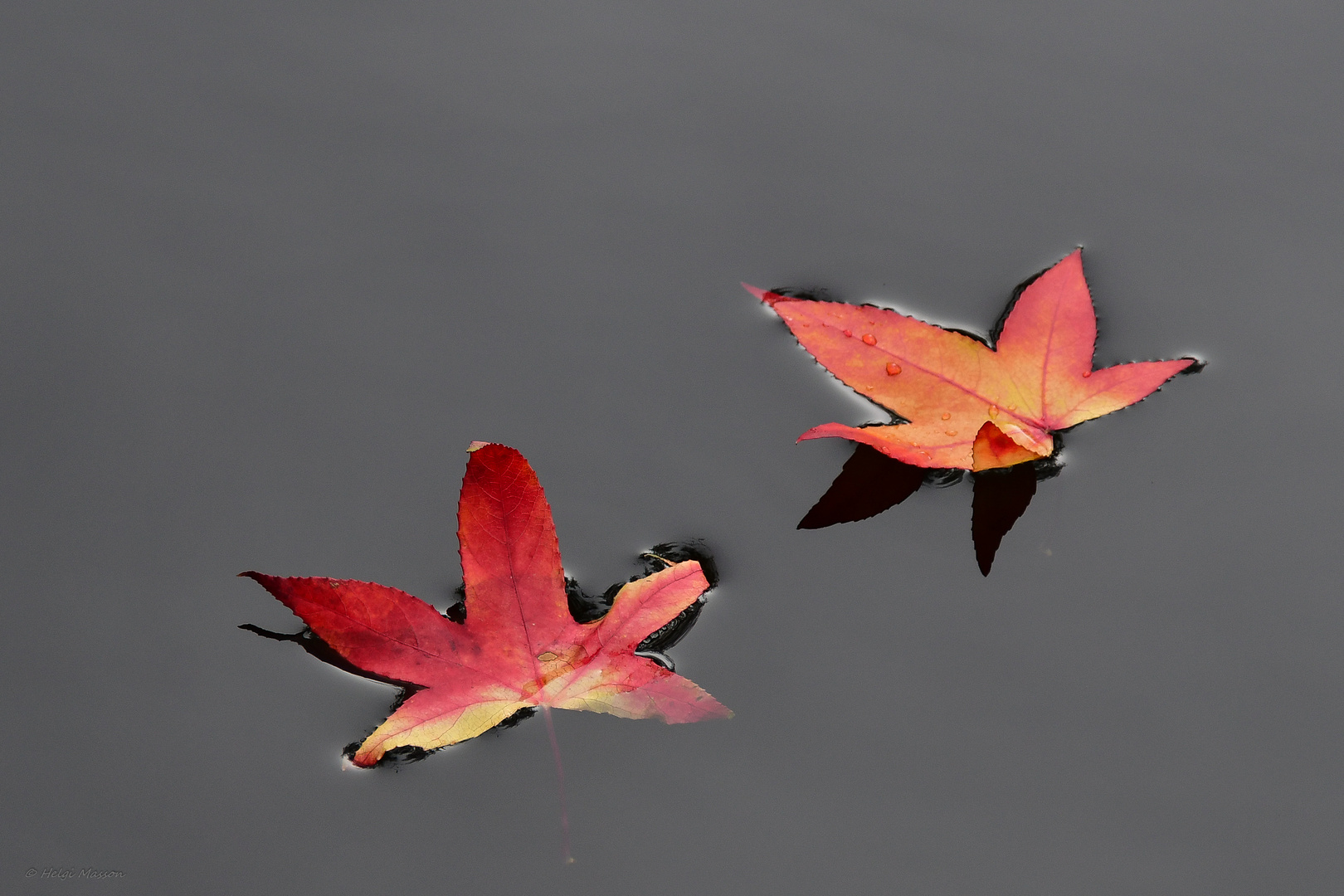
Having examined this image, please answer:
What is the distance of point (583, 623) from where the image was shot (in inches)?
46.7

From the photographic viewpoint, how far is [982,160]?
1.59m

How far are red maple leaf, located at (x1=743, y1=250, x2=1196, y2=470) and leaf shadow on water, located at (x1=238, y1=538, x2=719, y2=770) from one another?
0.23 meters

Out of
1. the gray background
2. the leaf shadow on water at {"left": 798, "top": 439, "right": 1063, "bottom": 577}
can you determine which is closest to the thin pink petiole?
the gray background

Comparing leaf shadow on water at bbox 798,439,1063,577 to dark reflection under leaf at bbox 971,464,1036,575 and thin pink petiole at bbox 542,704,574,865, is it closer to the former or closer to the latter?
dark reflection under leaf at bbox 971,464,1036,575

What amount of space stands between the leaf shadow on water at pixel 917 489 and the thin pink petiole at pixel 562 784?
38 cm

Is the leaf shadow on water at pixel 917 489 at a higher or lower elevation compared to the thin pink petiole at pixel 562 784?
higher

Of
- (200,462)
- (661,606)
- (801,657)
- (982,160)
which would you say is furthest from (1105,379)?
(200,462)

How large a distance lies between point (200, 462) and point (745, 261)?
2.57ft

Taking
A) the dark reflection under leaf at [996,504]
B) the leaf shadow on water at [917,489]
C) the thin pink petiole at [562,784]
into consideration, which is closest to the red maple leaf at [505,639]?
the thin pink petiole at [562,784]

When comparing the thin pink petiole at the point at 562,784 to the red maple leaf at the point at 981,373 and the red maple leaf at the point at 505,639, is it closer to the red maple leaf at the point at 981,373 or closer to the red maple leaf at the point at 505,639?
the red maple leaf at the point at 505,639

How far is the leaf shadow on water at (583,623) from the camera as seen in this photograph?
43.9 inches

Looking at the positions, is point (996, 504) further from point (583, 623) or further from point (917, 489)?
point (583, 623)

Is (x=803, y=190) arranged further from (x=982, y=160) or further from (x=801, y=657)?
(x=801, y=657)

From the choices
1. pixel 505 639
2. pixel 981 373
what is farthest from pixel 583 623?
pixel 981 373
